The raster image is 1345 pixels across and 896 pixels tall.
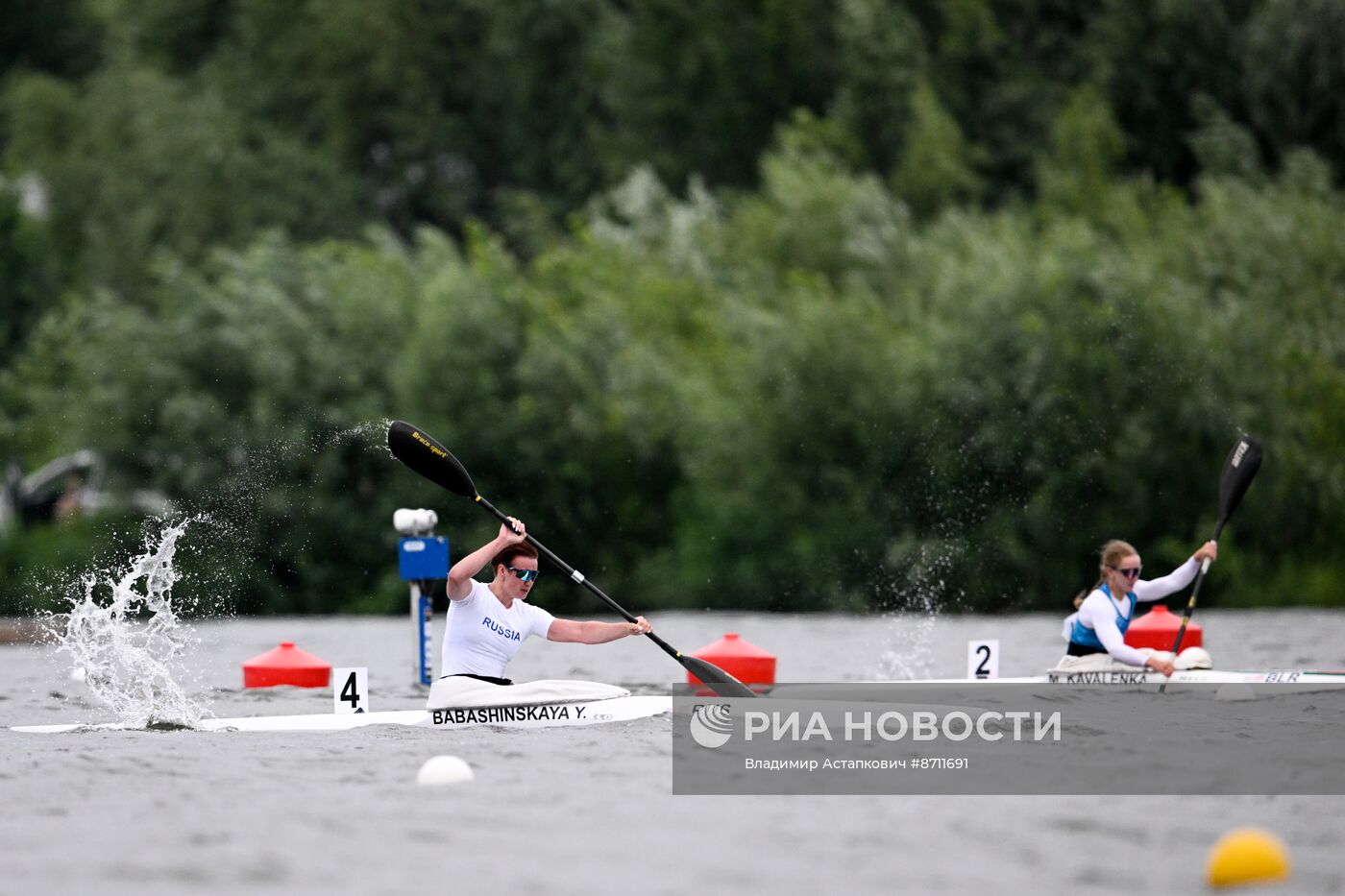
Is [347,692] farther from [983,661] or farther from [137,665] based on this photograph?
[137,665]

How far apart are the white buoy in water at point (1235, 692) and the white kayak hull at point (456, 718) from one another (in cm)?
354

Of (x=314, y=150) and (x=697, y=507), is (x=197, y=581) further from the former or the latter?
(x=314, y=150)

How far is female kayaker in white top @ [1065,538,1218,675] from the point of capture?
450 inches

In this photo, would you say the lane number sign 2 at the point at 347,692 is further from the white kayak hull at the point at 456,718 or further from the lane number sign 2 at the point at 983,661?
the lane number sign 2 at the point at 983,661

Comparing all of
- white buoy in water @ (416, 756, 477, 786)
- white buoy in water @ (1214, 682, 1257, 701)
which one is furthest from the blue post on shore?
white buoy in water @ (1214, 682, 1257, 701)

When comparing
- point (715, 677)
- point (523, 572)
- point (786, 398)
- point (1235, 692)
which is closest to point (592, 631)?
point (523, 572)

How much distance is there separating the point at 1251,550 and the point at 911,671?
8159 mm

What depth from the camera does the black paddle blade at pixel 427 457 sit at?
11.5 m

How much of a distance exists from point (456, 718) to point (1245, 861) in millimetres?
5138

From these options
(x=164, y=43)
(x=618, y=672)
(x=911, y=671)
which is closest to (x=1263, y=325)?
(x=911, y=671)

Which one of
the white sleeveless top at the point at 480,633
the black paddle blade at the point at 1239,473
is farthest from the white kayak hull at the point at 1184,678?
the white sleeveless top at the point at 480,633

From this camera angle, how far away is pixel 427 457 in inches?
452

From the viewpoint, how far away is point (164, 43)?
39.6 meters

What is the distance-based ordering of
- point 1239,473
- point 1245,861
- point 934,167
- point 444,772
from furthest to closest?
point 934,167 → point 1239,473 → point 444,772 → point 1245,861
